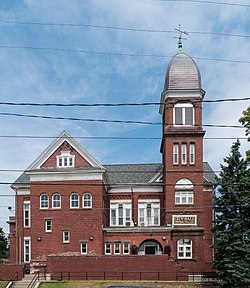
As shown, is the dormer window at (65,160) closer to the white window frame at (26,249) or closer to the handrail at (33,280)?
the white window frame at (26,249)

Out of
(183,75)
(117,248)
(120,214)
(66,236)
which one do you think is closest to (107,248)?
(117,248)

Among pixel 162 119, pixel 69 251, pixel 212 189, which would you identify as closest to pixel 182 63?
pixel 162 119

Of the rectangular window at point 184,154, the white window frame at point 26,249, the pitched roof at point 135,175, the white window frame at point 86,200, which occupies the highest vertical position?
the rectangular window at point 184,154

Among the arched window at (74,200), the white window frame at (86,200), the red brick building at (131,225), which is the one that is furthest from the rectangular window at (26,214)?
the white window frame at (86,200)

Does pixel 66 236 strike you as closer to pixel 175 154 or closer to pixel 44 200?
pixel 44 200

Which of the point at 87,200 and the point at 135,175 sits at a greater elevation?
the point at 135,175

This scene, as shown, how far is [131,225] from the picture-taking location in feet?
157

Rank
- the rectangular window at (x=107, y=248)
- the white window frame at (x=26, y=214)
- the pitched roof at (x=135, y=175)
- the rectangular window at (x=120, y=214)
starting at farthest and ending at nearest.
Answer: the pitched roof at (x=135, y=175), the rectangular window at (x=120, y=214), the white window frame at (x=26, y=214), the rectangular window at (x=107, y=248)

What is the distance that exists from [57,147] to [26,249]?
1057 cm

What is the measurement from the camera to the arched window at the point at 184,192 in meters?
45.5

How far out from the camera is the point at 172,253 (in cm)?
4438

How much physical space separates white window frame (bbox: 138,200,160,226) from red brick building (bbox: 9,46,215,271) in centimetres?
170

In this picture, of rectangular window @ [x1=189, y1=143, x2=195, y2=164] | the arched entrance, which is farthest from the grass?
rectangular window @ [x1=189, y1=143, x2=195, y2=164]

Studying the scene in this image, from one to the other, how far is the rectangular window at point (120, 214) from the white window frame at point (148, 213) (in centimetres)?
109
